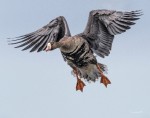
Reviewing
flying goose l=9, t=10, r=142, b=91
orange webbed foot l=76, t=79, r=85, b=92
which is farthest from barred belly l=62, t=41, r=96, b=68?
orange webbed foot l=76, t=79, r=85, b=92

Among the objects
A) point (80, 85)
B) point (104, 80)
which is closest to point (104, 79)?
point (104, 80)

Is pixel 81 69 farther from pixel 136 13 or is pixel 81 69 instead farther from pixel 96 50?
pixel 136 13

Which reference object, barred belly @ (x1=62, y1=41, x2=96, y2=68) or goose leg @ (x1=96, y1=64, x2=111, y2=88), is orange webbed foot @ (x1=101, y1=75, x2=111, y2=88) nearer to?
goose leg @ (x1=96, y1=64, x2=111, y2=88)

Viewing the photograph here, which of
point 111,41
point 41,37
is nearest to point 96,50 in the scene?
point 111,41

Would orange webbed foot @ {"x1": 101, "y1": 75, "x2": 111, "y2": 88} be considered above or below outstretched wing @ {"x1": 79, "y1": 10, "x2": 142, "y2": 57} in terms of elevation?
below

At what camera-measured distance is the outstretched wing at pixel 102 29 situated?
915 inches

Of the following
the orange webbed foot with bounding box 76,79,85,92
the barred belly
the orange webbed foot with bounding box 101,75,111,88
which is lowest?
the orange webbed foot with bounding box 76,79,85,92

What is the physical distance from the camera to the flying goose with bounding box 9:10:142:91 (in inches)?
886

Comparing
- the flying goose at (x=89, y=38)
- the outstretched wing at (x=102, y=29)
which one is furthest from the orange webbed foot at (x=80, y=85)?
the outstretched wing at (x=102, y=29)

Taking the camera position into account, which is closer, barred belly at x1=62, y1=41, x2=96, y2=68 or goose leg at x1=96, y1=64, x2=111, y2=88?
barred belly at x1=62, y1=41, x2=96, y2=68

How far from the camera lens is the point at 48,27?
2483 cm

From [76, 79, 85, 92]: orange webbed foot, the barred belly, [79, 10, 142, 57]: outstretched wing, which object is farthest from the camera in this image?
[76, 79, 85, 92]: orange webbed foot

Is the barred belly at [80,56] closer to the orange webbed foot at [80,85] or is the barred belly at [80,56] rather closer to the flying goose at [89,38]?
the flying goose at [89,38]

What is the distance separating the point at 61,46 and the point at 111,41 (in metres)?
3.24
